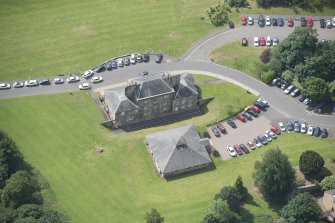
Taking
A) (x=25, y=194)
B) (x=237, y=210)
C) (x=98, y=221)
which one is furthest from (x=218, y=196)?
(x=25, y=194)

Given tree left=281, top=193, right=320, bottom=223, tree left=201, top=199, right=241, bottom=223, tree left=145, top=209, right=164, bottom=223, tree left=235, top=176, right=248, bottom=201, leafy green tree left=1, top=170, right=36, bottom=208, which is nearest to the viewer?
tree left=145, top=209, right=164, bottom=223

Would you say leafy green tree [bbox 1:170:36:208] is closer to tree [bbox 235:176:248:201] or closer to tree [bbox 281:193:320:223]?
tree [bbox 235:176:248:201]

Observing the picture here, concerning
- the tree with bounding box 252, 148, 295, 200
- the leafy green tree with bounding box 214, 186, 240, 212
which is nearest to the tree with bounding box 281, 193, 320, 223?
the tree with bounding box 252, 148, 295, 200

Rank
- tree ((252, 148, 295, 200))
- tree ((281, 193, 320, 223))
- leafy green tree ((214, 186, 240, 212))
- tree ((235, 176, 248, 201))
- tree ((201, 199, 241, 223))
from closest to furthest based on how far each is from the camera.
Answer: tree ((201, 199, 241, 223)), tree ((281, 193, 320, 223)), leafy green tree ((214, 186, 240, 212)), tree ((252, 148, 295, 200)), tree ((235, 176, 248, 201))

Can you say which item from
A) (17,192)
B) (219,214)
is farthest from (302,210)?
(17,192)

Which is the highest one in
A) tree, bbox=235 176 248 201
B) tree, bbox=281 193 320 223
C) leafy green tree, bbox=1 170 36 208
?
leafy green tree, bbox=1 170 36 208

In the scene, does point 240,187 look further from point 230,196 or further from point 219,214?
point 219,214

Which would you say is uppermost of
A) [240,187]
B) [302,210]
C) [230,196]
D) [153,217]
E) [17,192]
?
[17,192]
